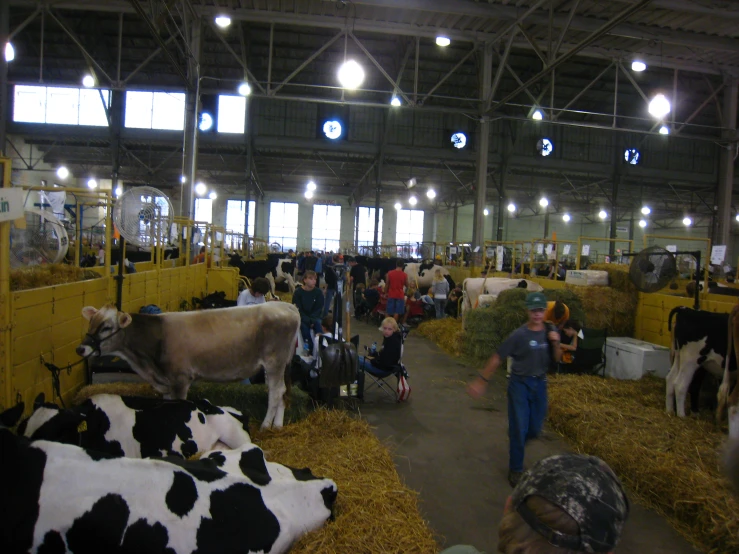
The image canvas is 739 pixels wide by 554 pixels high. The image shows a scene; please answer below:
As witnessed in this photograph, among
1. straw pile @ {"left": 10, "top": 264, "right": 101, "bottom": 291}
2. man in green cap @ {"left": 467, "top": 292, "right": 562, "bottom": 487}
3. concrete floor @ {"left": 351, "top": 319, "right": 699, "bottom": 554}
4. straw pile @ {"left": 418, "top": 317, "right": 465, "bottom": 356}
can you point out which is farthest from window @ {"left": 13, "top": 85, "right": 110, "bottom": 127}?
man in green cap @ {"left": 467, "top": 292, "right": 562, "bottom": 487}

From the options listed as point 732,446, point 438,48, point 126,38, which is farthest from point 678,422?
point 126,38

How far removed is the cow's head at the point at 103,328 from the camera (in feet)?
13.0

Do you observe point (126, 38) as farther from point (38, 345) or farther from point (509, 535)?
point (509, 535)

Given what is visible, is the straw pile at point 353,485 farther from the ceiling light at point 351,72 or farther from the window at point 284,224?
the window at point 284,224

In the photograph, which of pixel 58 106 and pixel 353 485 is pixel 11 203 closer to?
pixel 353 485

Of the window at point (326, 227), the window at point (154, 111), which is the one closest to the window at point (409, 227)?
the window at point (326, 227)

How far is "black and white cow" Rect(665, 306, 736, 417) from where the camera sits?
563 centimetres

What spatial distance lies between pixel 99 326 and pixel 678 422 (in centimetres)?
586

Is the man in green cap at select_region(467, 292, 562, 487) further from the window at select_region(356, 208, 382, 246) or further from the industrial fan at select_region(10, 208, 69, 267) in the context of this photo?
the window at select_region(356, 208, 382, 246)

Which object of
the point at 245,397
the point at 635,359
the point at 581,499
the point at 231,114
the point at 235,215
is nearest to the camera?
the point at 581,499

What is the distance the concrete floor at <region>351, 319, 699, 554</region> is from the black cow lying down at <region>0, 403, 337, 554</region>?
1.45m

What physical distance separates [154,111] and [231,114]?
10.8 ft

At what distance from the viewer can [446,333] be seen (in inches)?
427

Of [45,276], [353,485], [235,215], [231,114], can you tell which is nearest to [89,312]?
[45,276]
